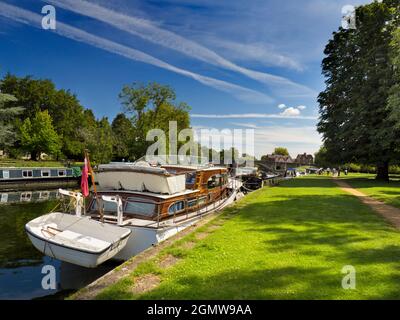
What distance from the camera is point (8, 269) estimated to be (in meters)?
12.0

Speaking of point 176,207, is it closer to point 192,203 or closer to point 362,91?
point 192,203

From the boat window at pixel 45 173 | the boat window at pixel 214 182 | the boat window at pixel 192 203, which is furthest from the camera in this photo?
the boat window at pixel 45 173

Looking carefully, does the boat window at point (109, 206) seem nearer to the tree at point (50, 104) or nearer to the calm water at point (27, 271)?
the calm water at point (27, 271)

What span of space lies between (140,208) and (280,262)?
24.5ft

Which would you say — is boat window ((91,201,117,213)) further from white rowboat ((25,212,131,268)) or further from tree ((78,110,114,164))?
tree ((78,110,114,164))

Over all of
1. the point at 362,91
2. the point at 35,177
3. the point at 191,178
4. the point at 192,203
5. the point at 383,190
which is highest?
the point at 362,91

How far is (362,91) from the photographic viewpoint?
36.6 metres

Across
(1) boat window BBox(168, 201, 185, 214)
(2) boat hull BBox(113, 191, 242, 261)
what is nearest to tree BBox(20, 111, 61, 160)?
(1) boat window BBox(168, 201, 185, 214)

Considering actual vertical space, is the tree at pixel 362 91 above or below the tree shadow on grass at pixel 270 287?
above

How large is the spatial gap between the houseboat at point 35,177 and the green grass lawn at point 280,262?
3865 cm

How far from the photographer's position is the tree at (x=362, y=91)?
1344 inches

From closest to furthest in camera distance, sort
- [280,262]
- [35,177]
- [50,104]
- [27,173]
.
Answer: [280,262]
[27,173]
[35,177]
[50,104]

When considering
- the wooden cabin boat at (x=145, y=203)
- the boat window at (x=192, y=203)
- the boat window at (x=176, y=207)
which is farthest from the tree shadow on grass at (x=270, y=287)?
the boat window at (x=192, y=203)

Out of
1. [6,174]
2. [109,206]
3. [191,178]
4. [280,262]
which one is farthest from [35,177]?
[280,262]
